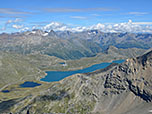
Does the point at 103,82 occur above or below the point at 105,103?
above

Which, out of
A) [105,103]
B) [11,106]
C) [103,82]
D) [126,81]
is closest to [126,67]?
[126,81]

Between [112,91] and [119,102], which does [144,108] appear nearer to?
[119,102]

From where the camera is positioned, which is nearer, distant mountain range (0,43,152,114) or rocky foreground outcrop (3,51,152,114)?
rocky foreground outcrop (3,51,152,114)

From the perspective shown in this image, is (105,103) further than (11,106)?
No

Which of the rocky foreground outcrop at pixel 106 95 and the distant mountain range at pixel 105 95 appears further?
the distant mountain range at pixel 105 95

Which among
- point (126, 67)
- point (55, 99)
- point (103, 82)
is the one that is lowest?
point (55, 99)

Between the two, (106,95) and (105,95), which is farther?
(105,95)

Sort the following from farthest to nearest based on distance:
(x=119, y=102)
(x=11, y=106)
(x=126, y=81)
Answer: (x=11, y=106)
(x=126, y=81)
(x=119, y=102)

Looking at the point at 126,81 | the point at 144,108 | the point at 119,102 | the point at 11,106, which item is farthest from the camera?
the point at 11,106
